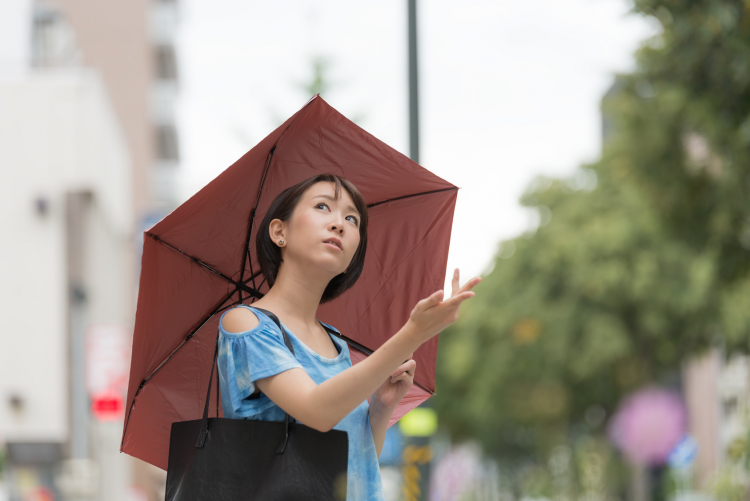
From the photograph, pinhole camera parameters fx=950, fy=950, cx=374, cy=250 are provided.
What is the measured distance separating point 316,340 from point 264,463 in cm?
41

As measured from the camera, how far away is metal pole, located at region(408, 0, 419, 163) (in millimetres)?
7383

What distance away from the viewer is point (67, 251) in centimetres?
2036

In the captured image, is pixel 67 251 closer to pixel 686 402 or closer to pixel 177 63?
pixel 686 402

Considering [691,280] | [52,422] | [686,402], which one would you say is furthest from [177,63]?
[691,280]

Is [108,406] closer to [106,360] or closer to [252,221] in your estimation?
[106,360]

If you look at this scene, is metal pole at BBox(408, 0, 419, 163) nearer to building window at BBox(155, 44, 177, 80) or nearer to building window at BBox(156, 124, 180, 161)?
building window at BBox(156, 124, 180, 161)

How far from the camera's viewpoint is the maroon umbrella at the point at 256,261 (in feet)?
8.11

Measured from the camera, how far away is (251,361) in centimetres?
206

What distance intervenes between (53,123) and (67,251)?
277 centimetres

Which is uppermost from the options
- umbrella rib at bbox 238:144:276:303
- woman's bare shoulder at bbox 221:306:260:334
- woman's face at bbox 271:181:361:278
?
umbrella rib at bbox 238:144:276:303

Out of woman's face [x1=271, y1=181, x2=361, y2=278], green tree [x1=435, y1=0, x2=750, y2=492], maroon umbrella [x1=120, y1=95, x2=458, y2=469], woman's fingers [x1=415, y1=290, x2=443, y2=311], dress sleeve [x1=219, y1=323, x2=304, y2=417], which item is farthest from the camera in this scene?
green tree [x1=435, y1=0, x2=750, y2=492]

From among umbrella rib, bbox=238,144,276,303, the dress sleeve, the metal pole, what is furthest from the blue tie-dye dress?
the metal pole

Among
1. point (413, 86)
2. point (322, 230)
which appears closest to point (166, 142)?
point (413, 86)

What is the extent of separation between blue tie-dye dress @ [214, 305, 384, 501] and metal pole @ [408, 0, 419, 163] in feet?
17.1
